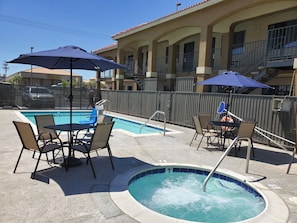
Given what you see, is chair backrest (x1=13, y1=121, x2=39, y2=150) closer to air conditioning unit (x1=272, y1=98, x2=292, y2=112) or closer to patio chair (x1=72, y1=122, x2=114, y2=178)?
patio chair (x1=72, y1=122, x2=114, y2=178)

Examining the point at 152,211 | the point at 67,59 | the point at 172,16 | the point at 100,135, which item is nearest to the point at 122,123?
the point at 172,16

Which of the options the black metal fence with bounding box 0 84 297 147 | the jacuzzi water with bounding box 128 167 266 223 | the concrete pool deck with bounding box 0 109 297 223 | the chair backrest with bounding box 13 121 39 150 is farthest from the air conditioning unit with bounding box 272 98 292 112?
the chair backrest with bounding box 13 121 39 150

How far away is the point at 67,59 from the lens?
591 centimetres

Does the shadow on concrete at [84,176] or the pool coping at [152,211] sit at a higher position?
the pool coping at [152,211]

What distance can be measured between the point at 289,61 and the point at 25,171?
1192 cm

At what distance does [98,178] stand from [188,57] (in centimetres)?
1650

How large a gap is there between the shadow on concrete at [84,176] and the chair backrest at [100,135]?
54 centimetres

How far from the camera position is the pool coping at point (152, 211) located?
316 cm

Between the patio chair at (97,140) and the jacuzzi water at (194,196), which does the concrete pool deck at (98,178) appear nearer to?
the jacuzzi water at (194,196)

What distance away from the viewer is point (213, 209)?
3887 millimetres

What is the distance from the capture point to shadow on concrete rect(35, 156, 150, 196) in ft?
13.2

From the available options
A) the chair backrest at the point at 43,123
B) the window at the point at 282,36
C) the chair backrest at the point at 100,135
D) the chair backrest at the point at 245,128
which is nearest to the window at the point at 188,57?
the window at the point at 282,36

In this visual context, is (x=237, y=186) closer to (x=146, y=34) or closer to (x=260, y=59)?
(x=260, y=59)

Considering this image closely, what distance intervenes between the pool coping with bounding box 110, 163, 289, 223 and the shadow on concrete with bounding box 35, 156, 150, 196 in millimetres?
218
